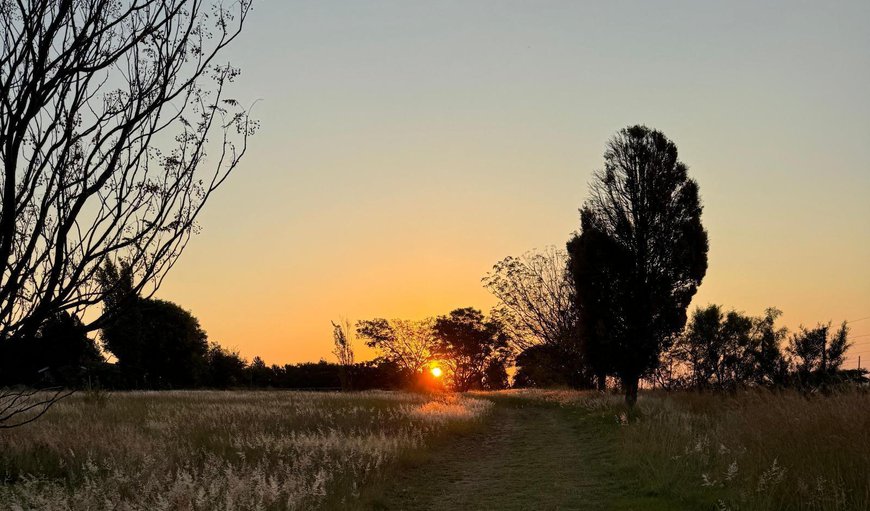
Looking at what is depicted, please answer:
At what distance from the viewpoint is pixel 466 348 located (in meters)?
71.8

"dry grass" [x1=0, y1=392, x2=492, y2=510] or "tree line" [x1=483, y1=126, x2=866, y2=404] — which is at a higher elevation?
"tree line" [x1=483, y1=126, x2=866, y2=404]

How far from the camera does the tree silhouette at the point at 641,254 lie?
2459 cm

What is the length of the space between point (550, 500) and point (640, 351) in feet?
55.3

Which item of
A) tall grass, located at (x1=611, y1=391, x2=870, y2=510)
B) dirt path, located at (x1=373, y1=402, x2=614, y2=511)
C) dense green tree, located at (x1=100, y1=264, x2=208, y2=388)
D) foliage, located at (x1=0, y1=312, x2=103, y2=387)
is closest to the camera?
foliage, located at (x1=0, y1=312, x2=103, y2=387)

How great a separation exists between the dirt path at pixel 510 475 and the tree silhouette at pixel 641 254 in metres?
7.39

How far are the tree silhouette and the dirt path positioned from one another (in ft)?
24.2

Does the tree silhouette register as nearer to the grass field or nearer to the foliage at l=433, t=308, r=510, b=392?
the grass field

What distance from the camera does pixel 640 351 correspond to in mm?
25109

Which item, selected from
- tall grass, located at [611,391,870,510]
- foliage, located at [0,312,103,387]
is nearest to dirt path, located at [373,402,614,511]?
tall grass, located at [611,391,870,510]

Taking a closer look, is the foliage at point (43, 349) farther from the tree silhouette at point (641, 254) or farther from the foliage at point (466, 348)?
the foliage at point (466, 348)

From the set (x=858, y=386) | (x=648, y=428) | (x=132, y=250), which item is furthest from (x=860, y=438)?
(x=132, y=250)

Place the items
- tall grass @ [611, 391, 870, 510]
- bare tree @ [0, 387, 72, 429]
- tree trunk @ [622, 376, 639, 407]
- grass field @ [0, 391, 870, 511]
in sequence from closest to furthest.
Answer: bare tree @ [0, 387, 72, 429], tall grass @ [611, 391, 870, 510], grass field @ [0, 391, 870, 511], tree trunk @ [622, 376, 639, 407]

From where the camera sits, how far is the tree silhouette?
24594 mm

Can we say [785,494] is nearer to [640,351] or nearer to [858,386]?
[858,386]
